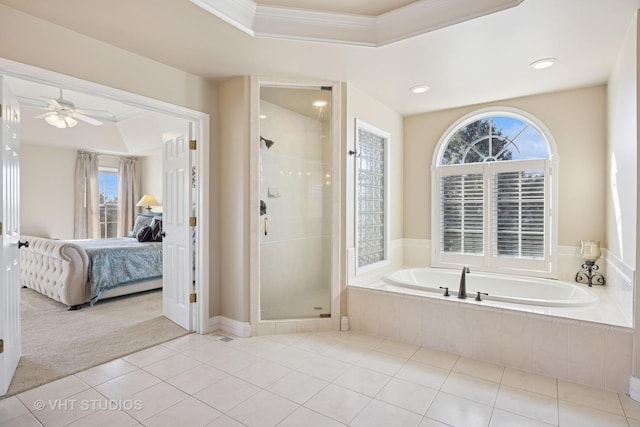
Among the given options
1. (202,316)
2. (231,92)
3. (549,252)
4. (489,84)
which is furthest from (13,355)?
(549,252)

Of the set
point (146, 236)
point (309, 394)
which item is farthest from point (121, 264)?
point (309, 394)

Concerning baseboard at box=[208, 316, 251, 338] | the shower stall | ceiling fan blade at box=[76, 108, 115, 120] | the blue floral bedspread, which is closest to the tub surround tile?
the shower stall

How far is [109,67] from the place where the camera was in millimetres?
2639

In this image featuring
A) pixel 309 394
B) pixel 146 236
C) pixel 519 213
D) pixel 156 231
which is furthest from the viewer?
pixel 156 231

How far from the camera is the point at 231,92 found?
3.38m

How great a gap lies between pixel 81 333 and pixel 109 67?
2512 mm

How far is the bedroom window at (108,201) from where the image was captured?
7.53 meters

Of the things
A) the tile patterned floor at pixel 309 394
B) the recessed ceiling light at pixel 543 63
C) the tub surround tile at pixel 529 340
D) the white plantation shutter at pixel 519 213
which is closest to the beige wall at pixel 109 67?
the tile patterned floor at pixel 309 394

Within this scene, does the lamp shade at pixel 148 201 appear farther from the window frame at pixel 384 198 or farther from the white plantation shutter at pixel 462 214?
the white plantation shutter at pixel 462 214

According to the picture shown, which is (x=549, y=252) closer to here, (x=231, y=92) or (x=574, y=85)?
(x=574, y=85)

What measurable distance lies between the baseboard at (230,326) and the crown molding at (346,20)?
2.51 m

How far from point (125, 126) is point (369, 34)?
5.76 metres
